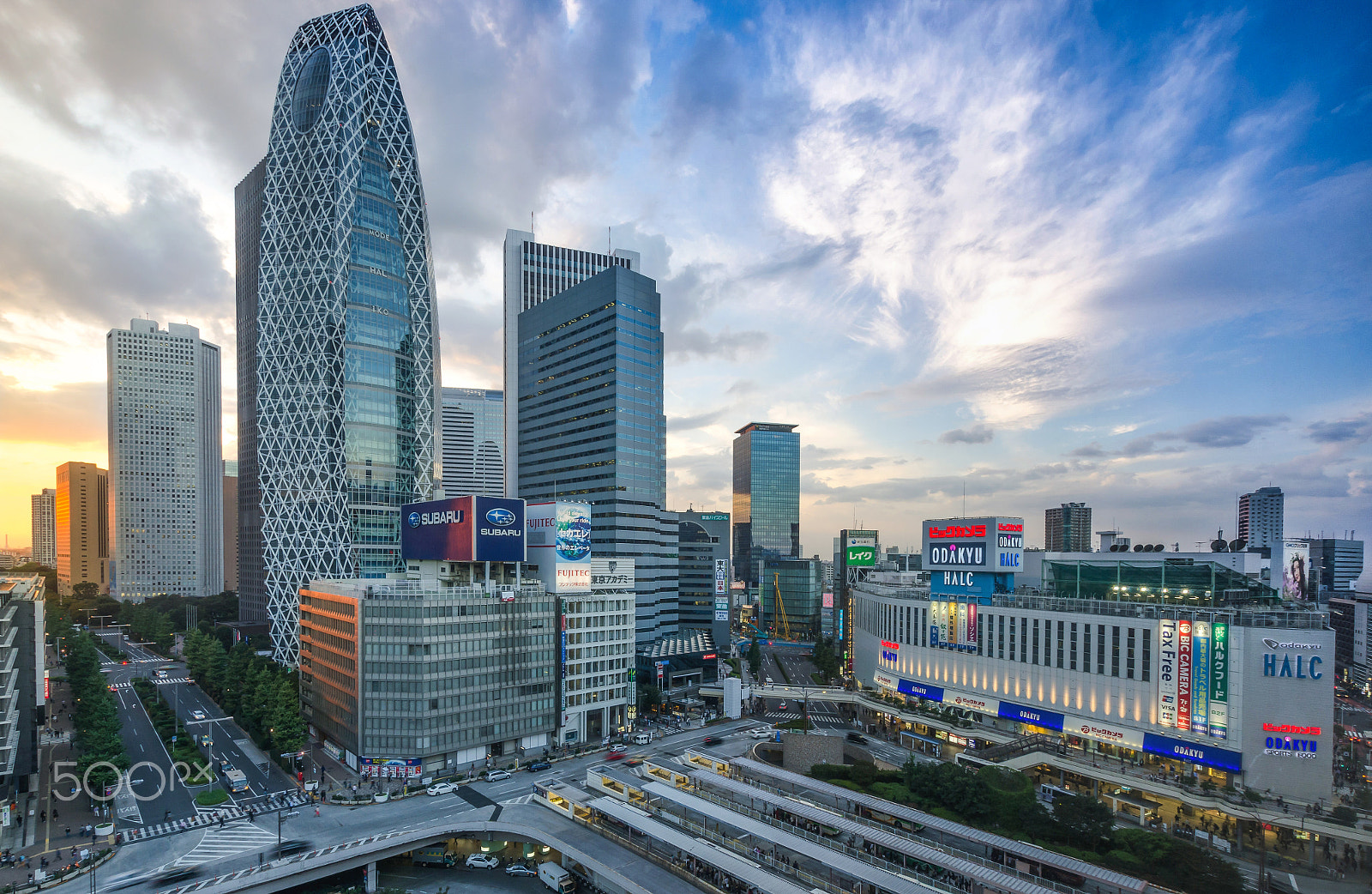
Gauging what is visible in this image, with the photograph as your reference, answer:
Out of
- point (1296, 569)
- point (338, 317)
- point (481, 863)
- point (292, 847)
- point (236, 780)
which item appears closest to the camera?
point (292, 847)

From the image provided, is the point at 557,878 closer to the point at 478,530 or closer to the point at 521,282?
the point at 478,530

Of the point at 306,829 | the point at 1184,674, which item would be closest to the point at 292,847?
the point at 306,829

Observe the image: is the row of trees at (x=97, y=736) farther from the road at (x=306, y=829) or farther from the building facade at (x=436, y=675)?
the building facade at (x=436, y=675)

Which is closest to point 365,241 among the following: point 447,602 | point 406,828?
point 447,602

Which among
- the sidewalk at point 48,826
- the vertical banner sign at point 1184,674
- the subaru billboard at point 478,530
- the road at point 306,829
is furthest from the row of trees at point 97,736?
the vertical banner sign at point 1184,674

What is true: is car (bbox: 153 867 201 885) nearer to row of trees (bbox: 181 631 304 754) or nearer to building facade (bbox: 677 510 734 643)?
row of trees (bbox: 181 631 304 754)

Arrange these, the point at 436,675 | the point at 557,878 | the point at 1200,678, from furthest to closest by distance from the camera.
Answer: the point at 436,675, the point at 1200,678, the point at 557,878

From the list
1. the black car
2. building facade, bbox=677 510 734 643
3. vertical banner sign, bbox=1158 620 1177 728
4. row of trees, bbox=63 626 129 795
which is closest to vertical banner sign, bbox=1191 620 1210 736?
vertical banner sign, bbox=1158 620 1177 728
